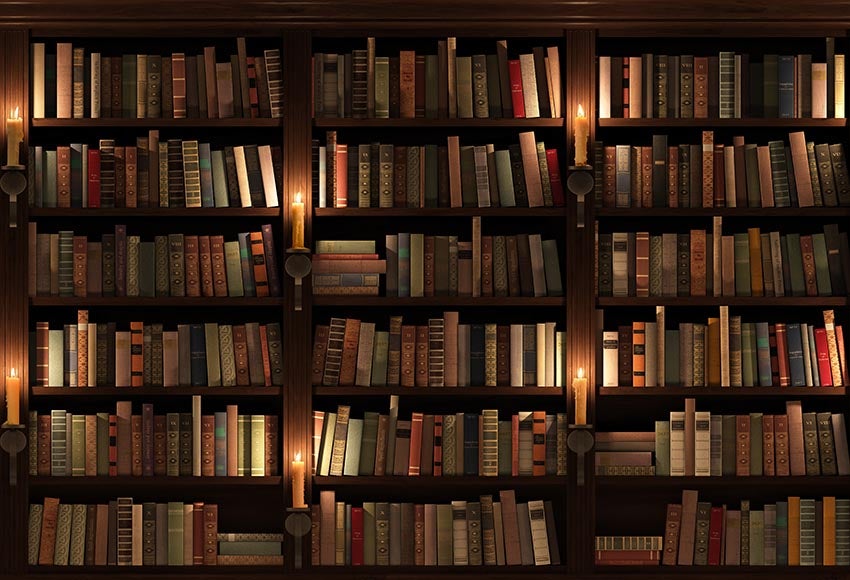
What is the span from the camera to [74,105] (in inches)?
128

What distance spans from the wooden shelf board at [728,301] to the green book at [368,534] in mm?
1022

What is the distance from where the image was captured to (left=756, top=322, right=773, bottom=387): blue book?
10.7 feet

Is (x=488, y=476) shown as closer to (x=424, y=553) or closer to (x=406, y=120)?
(x=424, y=553)

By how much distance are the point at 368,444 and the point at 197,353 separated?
640 mm

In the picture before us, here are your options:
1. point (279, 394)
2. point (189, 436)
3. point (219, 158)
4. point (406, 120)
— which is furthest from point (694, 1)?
point (189, 436)

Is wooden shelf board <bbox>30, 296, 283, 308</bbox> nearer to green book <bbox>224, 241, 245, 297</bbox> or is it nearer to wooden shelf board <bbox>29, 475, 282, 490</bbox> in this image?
green book <bbox>224, 241, 245, 297</bbox>

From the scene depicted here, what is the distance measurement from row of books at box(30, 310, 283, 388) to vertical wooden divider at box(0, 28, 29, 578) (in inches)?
2.5

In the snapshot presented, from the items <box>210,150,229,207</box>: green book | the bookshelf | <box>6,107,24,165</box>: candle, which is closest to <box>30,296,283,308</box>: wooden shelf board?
the bookshelf

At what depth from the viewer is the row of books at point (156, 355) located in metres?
3.25

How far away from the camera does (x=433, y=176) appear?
3291mm

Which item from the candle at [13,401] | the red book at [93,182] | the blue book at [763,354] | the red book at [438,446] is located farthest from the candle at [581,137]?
the candle at [13,401]

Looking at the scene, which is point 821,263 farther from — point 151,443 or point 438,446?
point 151,443

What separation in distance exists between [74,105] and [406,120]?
1.09m

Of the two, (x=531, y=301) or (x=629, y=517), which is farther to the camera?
(x=629, y=517)
